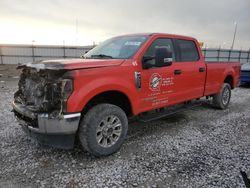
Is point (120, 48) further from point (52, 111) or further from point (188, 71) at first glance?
point (52, 111)

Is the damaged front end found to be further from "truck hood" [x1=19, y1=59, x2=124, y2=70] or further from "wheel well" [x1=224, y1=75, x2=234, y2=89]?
"wheel well" [x1=224, y1=75, x2=234, y2=89]

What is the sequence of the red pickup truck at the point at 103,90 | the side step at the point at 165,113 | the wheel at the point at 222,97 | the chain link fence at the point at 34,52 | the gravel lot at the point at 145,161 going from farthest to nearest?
the chain link fence at the point at 34,52
the wheel at the point at 222,97
the side step at the point at 165,113
the red pickup truck at the point at 103,90
the gravel lot at the point at 145,161

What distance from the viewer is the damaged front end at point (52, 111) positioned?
2846 mm

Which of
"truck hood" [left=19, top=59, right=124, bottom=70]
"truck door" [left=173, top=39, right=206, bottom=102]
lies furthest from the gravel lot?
"truck hood" [left=19, top=59, right=124, bottom=70]

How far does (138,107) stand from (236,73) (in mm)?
4552

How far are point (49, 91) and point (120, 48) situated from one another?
1755mm

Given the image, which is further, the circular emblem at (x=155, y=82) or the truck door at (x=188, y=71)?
the truck door at (x=188, y=71)

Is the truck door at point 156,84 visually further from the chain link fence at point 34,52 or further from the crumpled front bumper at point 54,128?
the chain link fence at point 34,52

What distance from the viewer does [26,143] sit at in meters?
3.85

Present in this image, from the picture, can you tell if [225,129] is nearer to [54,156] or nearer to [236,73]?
[236,73]

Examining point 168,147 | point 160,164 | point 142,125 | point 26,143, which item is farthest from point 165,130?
point 26,143

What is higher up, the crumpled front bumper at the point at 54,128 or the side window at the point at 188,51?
the side window at the point at 188,51

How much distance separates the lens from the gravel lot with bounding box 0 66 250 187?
2779 millimetres

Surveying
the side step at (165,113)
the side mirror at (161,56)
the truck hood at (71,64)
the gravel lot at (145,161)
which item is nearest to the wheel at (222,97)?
the side step at (165,113)
